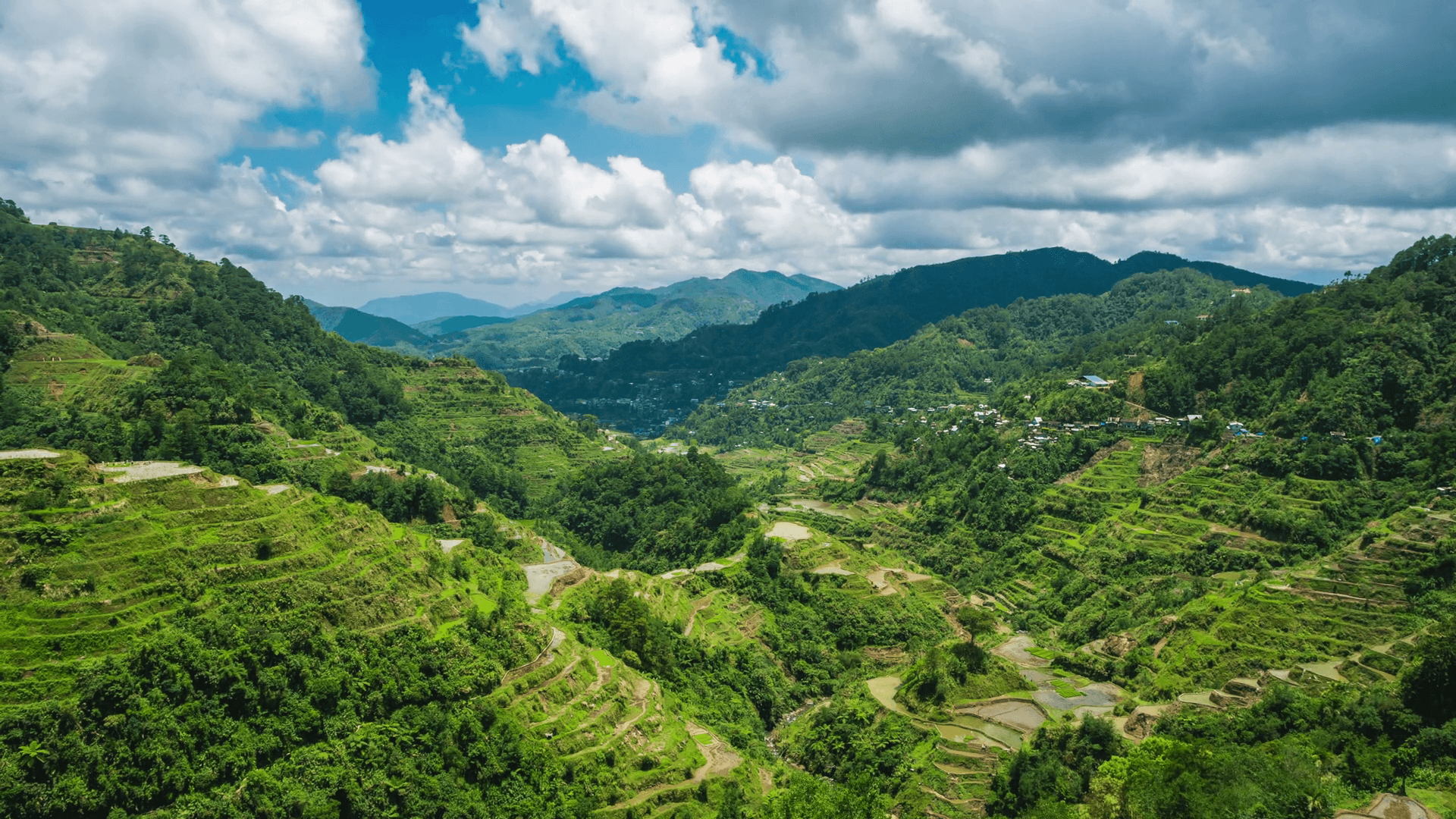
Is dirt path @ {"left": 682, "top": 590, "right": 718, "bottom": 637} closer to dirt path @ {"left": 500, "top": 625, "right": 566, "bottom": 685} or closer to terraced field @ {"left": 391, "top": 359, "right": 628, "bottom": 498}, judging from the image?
dirt path @ {"left": 500, "top": 625, "right": 566, "bottom": 685}

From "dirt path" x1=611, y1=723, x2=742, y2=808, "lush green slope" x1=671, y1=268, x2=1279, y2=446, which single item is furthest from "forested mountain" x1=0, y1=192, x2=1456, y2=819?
"lush green slope" x1=671, y1=268, x2=1279, y2=446

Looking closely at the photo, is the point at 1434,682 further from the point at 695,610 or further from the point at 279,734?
the point at 279,734

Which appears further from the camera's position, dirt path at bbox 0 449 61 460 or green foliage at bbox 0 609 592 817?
dirt path at bbox 0 449 61 460

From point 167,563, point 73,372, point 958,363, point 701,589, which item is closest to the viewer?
point 167,563

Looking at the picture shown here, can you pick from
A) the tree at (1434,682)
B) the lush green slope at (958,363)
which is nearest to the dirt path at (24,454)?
the tree at (1434,682)

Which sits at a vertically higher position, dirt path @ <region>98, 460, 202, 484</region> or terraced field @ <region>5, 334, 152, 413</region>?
terraced field @ <region>5, 334, 152, 413</region>

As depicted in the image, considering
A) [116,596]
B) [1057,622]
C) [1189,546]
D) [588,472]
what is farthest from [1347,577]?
[588,472]

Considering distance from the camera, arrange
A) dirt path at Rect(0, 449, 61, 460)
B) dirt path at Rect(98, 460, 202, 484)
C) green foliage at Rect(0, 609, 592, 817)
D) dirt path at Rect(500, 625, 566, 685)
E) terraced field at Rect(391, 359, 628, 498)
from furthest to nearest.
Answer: terraced field at Rect(391, 359, 628, 498), dirt path at Rect(500, 625, 566, 685), dirt path at Rect(98, 460, 202, 484), dirt path at Rect(0, 449, 61, 460), green foliage at Rect(0, 609, 592, 817)

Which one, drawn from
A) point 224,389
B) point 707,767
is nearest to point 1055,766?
point 707,767
